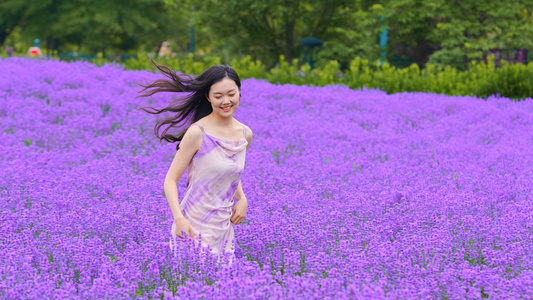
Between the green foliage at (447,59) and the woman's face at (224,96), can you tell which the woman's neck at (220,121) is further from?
the green foliage at (447,59)

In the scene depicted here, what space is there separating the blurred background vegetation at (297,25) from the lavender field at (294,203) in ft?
33.4

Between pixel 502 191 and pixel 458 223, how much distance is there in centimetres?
Result: 99

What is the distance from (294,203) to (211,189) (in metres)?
1.47

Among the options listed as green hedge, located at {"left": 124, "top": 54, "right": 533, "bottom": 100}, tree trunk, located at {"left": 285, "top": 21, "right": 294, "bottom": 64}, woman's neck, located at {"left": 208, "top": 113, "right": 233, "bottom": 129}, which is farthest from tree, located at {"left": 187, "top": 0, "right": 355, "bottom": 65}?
woman's neck, located at {"left": 208, "top": 113, "right": 233, "bottom": 129}

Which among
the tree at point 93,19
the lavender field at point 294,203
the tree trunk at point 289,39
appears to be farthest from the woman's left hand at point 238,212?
the tree at point 93,19

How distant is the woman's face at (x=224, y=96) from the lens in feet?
11.7

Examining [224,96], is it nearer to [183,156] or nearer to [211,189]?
[183,156]

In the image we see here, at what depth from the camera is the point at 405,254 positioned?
3.63 meters

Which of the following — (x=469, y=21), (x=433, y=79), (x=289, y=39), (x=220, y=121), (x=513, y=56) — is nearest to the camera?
(x=220, y=121)

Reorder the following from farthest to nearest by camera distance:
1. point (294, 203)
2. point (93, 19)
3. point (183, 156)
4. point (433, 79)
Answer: point (93, 19), point (433, 79), point (294, 203), point (183, 156)

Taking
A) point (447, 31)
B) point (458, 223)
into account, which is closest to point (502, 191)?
point (458, 223)

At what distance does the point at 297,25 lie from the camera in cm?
2802

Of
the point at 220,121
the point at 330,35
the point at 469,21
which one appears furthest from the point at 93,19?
the point at 220,121

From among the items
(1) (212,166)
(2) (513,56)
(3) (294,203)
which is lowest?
(3) (294,203)
